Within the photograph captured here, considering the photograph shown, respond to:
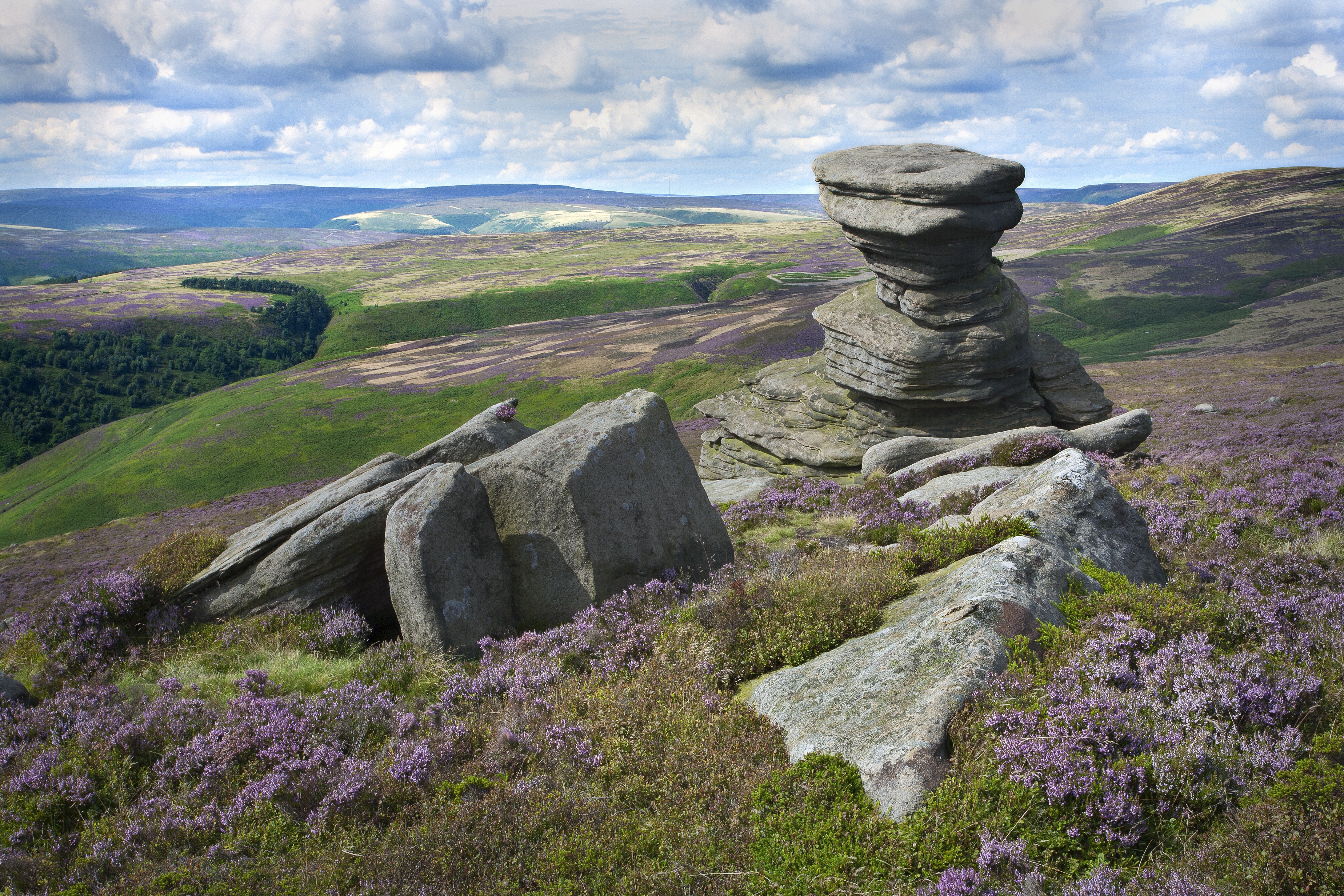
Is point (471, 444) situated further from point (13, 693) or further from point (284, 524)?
point (13, 693)

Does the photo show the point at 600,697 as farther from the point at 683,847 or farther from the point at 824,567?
the point at 824,567

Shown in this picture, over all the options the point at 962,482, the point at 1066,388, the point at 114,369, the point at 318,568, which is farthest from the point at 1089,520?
the point at 114,369

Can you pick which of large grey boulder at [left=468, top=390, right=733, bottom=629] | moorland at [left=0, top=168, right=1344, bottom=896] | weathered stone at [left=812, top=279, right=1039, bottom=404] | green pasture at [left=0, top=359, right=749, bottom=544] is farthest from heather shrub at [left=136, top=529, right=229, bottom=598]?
green pasture at [left=0, top=359, right=749, bottom=544]

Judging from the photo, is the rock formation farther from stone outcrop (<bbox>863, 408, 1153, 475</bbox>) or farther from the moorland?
the moorland

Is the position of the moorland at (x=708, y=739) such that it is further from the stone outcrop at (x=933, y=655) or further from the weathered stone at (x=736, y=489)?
the weathered stone at (x=736, y=489)

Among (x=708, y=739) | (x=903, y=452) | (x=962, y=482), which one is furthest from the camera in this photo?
(x=903, y=452)

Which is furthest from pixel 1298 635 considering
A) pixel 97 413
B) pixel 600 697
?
pixel 97 413

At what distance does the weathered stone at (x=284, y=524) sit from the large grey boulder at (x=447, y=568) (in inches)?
92.2

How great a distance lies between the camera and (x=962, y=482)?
62.6ft

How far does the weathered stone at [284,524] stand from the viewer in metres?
13.0

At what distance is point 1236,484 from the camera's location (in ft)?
58.0

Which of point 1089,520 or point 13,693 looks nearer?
point 13,693

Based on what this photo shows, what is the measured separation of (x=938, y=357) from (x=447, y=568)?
2662 cm

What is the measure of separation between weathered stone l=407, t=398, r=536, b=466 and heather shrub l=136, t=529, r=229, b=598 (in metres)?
4.58
